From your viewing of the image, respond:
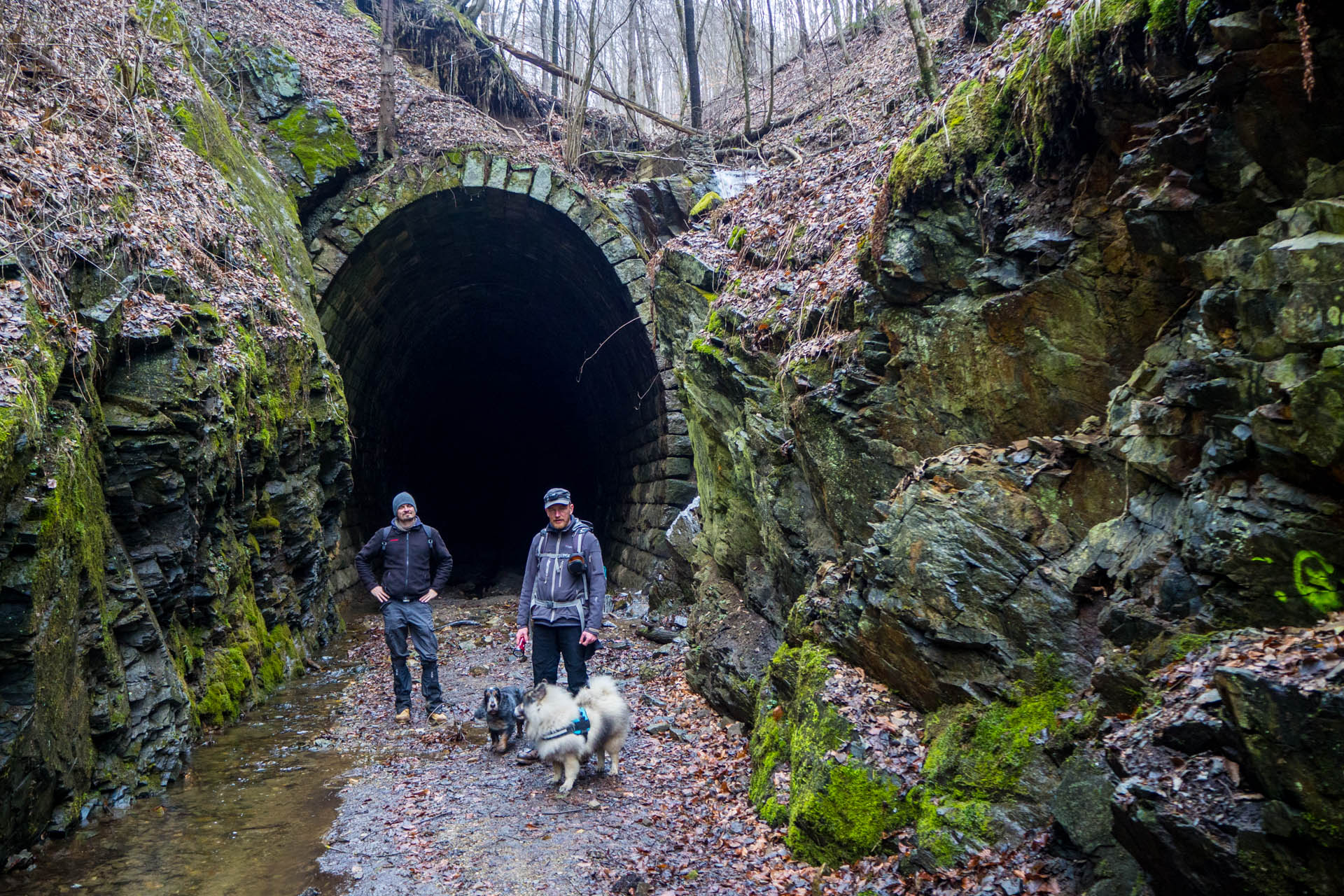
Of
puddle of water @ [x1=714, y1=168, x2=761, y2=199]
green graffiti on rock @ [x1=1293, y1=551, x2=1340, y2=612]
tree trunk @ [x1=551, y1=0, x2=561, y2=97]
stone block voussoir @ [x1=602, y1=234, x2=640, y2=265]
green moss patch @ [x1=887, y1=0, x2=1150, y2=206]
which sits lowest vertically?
green graffiti on rock @ [x1=1293, y1=551, x2=1340, y2=612]

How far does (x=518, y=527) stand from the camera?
22062 mm

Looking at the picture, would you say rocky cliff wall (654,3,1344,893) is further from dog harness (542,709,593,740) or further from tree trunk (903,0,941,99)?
tree trunk (903,0,941,99)

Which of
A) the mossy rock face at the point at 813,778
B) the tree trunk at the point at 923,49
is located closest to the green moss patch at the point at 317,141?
the tree trunk at the point at 923,49

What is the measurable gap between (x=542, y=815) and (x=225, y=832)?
5.64 feet

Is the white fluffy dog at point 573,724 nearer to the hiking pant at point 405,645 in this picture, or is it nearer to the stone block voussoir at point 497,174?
the hiking pant at point 405,645

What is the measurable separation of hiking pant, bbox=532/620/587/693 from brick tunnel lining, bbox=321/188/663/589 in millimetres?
7129

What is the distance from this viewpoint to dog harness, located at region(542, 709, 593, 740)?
189 inches

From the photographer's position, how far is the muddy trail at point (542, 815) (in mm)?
3848

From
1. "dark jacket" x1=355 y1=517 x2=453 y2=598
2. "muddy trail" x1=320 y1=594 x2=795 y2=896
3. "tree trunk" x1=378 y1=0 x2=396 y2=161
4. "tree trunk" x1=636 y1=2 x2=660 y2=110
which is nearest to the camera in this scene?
"muddy trail" x1=320 y1=594 x2=795 y2=896

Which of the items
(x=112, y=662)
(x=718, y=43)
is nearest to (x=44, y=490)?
(x=112, y=662)

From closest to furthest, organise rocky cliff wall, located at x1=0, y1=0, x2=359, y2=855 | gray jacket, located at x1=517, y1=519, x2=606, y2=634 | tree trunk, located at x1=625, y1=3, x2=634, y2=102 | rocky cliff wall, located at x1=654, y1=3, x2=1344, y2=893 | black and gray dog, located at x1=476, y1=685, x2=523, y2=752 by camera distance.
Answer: rocky cliff wall, located at x1=654, y1=3, x2=1344, y2=893 < rocky cliff wall, located at x1=0, y1=0, x2=359, y2=855 < gray jacket, located at x1=517, y1=519, x2=606, y2=634 < black and gray dog, located at x1=476, y1=685, x2=523, y2=752 < tree trunk, located at x1=625, y1=3, x2=634, y2=102

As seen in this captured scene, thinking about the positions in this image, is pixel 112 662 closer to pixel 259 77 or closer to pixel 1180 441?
pixel 1180 441

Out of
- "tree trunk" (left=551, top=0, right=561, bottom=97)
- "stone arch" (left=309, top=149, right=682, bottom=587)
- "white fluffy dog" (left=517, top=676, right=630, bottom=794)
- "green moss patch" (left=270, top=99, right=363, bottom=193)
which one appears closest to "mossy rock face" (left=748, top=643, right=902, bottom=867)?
"white fluffy dog" (left=517, top=676, right=630, bottom=794)

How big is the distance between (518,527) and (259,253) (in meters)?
14.5
